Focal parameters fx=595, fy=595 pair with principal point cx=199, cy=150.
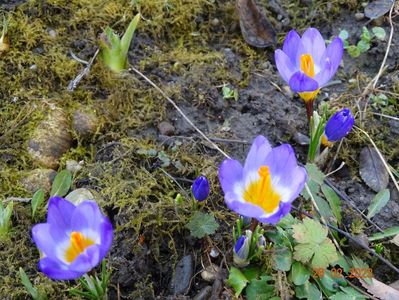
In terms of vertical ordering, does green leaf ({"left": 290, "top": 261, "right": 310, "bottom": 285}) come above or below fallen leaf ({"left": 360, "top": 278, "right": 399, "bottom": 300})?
above

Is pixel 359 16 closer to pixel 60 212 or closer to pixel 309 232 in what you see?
pixel 309 232

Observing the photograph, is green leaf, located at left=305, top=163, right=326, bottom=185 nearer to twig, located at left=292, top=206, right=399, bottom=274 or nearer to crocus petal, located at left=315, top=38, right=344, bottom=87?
twig, located at left=292, top=206, right=399, bottom=274

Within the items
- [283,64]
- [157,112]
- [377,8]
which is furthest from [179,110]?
[377,8]

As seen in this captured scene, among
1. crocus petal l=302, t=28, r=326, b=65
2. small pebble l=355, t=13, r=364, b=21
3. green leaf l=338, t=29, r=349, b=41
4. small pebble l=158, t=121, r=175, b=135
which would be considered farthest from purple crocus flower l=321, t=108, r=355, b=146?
small pebble l=355, t=13, r=364, b=21

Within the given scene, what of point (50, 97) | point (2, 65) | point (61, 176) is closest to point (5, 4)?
point (2, 65)

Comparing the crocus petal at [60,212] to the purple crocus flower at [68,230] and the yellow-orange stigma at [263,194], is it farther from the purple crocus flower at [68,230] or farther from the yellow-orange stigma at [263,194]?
the yellow-orange stigma at [263,194]

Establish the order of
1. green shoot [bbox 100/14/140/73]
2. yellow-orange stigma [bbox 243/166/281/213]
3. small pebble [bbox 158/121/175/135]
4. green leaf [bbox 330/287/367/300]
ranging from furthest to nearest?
green shoot [bbox 100/14/140/73]
small pebble [bbox 158/121/175/135]
green leaf [bbox 330/287/367/300]
yellow-orange stigma [bbox 243/166/281/213]
